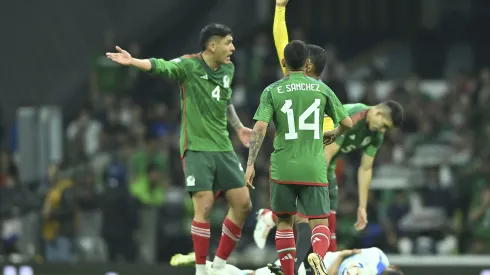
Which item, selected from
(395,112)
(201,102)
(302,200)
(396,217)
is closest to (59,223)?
(396,217)

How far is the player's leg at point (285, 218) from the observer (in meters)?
10.8

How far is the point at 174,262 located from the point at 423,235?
6106 mm

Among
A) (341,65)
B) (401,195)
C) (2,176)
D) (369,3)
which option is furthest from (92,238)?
(369,3)

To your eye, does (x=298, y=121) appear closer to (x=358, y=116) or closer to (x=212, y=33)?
(x=212, y=33)

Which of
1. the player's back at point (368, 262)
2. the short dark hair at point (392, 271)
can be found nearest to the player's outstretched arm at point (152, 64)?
the player's back at point (368, 262)

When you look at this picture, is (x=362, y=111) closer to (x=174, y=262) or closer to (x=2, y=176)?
(x=174, y=262)

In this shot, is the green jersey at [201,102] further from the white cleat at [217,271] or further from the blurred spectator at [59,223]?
the blurred spectator at [59,223]

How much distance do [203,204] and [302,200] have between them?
1.05m

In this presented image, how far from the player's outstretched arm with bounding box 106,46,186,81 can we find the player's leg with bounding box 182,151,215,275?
743mm

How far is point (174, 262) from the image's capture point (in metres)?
12.3

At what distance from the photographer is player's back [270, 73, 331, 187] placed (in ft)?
34.8

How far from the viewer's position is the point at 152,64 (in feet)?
36.3

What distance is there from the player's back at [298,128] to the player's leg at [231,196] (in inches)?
37.0

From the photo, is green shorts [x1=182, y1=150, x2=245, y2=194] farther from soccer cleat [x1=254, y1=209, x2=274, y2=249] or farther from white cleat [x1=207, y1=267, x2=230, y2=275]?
soccer cleat [x1=254, y1=209, x2=274, y2=249]
